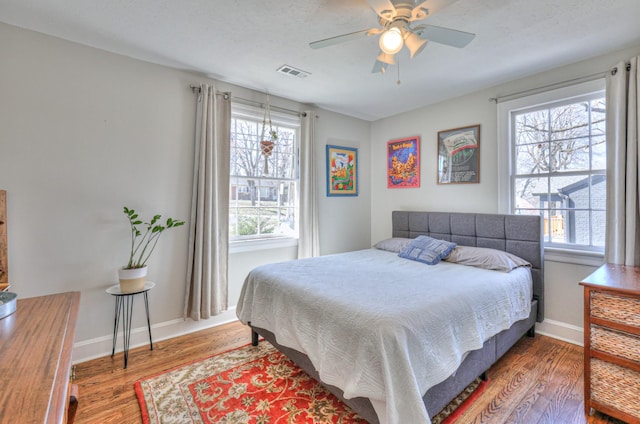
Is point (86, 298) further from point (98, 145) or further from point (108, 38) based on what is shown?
point (108, 38)

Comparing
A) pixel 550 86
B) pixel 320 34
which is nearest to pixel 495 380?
pixel 550 86

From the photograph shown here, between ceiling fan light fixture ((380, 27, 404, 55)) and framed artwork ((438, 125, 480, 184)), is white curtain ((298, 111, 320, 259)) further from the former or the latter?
ceiling fan light fixture ((380, 27, 404, 55))

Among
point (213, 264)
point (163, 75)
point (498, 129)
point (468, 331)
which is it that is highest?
→ point (163, 75)

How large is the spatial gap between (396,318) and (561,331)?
228 centimetres

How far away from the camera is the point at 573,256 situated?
8.57 ft

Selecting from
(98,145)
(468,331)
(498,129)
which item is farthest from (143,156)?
(498,129)

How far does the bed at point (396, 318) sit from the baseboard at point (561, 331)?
0.67 feet

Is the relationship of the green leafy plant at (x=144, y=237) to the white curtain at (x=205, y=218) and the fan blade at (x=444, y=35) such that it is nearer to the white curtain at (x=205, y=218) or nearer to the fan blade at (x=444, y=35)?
the white curtain at (x=205, y=218)

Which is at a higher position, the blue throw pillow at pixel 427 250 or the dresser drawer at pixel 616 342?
the blue throw pillow at pixel 427 250

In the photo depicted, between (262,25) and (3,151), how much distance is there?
2.10 m

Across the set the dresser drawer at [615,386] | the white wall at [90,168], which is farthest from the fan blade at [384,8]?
the dresser drawer at [615,386]

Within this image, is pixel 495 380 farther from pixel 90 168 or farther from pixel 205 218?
pixel 90 168

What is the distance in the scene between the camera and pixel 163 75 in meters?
2.68

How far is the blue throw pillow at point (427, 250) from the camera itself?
2840 millimetres
